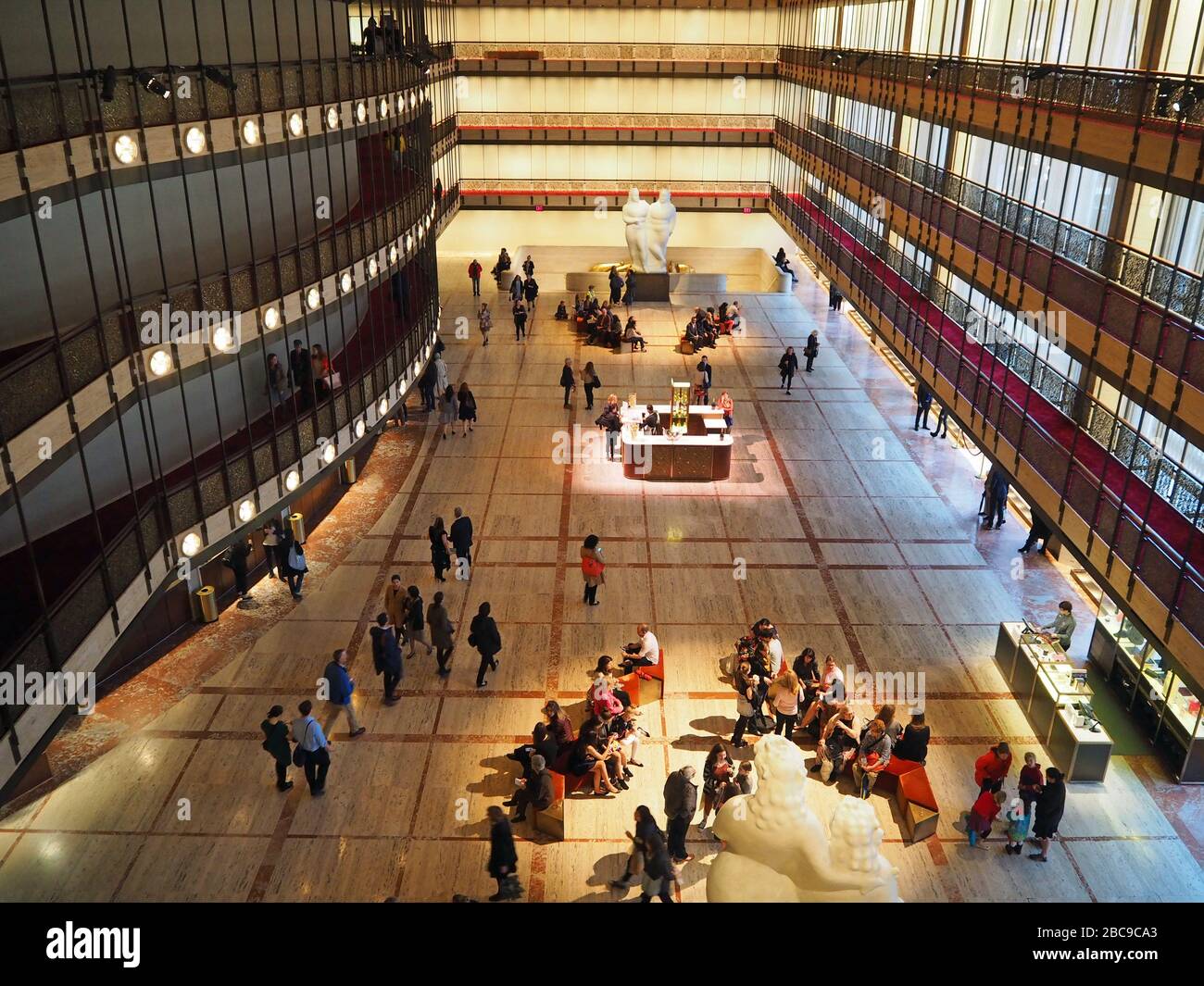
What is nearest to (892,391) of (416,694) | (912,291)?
(912,291)

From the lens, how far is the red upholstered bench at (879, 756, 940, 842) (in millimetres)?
13039

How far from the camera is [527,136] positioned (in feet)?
159

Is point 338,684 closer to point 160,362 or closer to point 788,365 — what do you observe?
point 160,362

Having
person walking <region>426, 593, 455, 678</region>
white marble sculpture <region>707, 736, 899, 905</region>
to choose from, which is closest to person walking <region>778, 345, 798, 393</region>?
person walking <region>426, 593, 455, 678</region>

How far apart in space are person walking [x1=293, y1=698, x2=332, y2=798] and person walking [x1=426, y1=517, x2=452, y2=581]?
558 centimetres

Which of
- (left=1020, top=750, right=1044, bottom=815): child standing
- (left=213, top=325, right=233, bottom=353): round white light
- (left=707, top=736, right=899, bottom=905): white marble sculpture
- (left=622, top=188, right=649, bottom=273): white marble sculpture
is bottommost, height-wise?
(left=1020, top=750, right=1044, bottom=815): child standing

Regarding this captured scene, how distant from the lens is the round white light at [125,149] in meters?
11.6

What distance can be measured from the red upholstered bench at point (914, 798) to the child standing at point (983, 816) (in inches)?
18.1

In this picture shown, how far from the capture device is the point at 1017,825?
42.0 feet

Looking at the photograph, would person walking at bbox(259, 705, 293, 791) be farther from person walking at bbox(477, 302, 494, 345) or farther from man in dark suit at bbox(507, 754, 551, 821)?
person walking at bbox(477, 302, 494, 345)

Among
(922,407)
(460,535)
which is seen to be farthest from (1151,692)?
(922,407)

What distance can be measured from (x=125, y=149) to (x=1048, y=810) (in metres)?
13.7
